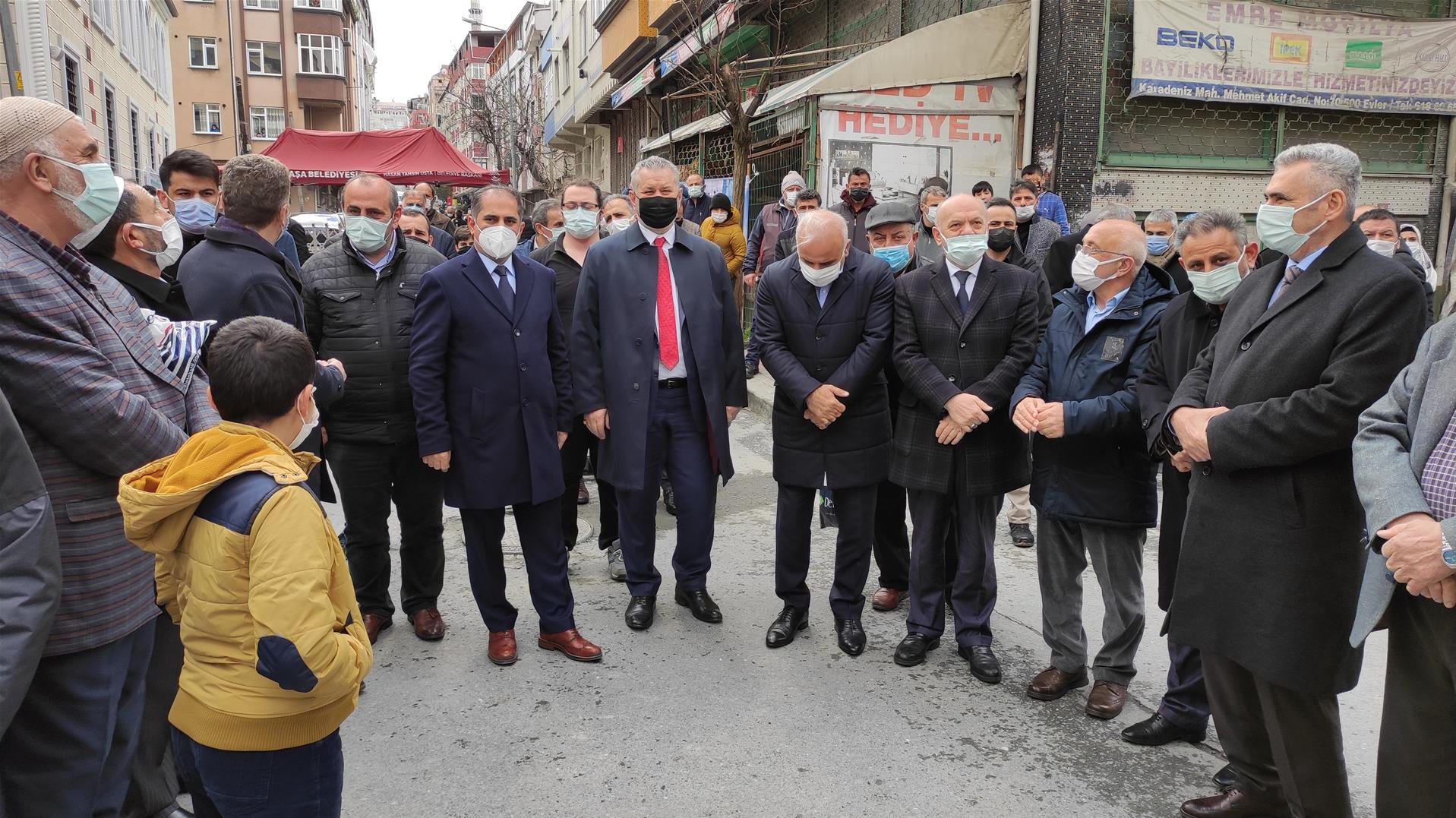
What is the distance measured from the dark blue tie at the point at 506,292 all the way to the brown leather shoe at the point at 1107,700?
2.94m

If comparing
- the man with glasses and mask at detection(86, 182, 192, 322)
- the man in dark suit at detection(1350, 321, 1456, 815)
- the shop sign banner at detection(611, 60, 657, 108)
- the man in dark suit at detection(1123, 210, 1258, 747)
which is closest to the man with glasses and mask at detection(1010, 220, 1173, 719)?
the man in dark suit at detection(1123, 210, 1258, 747)

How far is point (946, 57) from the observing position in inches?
427

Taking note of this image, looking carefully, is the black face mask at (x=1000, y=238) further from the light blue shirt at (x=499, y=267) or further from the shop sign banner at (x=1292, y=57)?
the shop sign banner at (x=1292, y=57)

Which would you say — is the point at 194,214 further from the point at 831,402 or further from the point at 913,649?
the point at 913,649

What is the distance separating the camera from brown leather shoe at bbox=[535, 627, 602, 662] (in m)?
4.25

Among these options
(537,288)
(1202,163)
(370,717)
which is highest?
(1202,163)

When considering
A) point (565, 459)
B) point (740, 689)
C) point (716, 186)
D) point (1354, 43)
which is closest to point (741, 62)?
point (716, 186)

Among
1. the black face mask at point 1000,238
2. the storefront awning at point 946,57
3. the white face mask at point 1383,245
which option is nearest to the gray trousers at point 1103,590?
the black face mask at point 1000,238

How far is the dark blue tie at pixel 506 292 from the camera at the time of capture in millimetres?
4273

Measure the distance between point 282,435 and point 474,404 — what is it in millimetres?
1994

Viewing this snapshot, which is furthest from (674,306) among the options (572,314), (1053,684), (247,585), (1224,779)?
(1224,779)

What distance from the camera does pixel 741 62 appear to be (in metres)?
13.3

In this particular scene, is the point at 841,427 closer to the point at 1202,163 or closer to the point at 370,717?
the point at 370,717

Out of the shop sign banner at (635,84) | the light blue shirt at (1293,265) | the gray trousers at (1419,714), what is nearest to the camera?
the gray trousers at (1419,714)
